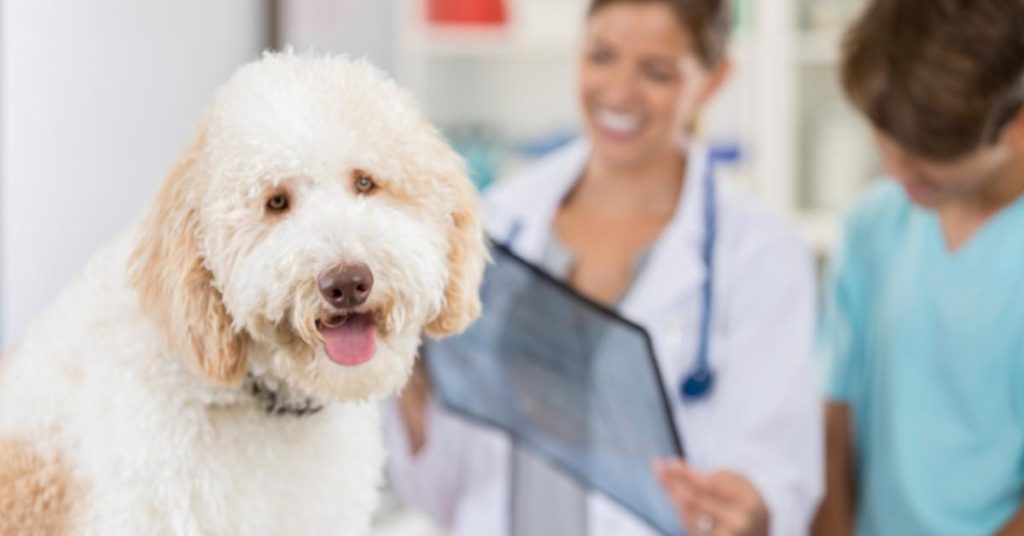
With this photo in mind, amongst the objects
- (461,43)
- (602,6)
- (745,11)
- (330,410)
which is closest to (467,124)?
(461,43)

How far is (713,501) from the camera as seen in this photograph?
4.27 feet

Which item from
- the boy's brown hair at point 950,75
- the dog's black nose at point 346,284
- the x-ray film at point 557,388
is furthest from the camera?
the boy's brown hair at point 950,75

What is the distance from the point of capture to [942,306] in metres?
1.44

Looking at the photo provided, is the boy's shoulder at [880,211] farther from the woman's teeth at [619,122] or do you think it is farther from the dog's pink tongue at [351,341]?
the dog's pink tongue at [351,341]

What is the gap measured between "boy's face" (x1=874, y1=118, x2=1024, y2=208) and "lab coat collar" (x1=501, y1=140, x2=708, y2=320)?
0.25m

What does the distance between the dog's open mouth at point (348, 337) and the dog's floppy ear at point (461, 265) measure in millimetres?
74

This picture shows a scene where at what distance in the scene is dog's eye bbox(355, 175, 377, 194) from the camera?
686 millimetres

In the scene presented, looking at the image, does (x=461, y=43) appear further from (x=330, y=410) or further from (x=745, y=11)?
(x=330, y=410)

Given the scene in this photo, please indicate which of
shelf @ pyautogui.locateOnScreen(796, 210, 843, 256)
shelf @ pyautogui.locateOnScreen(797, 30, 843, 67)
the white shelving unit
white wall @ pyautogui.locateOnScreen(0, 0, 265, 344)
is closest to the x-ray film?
white wall @ pyautogui.locateOnScreen(0, 0, 265, 344)

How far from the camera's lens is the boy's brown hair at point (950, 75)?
51.1 inches

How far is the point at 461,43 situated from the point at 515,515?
6.38ft

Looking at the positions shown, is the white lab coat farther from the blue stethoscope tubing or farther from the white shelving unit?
the white shelving unit

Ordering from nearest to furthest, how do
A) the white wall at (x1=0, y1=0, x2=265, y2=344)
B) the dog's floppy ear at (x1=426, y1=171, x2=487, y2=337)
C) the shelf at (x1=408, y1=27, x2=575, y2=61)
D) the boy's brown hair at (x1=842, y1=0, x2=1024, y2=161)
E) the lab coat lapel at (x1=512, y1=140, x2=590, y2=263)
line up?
the dog's floppy ear at (x1=426, y1=171, x2=487, y2=337) < the boy's brown hair at (x1=842, y1=0, x2=1024, y2=161) < the lab coat lapel at (x1=512, y1=140, x2=590, y2=263) < the white wall at (x1=0, y1=0, x2=265, y2=344) < the shelf at (x1=408, y1=27, x2=575, y2=61)

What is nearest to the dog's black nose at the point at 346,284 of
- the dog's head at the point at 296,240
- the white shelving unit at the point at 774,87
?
the dog's head at the point at 296,240
